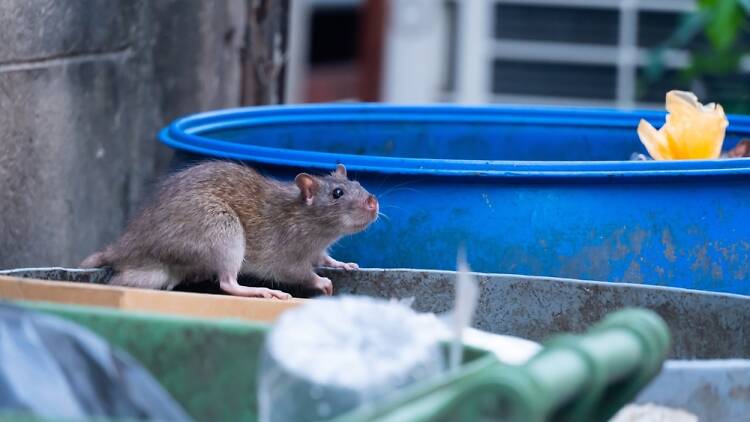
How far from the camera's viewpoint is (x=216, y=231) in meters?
2.55

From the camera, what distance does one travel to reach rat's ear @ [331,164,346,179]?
93.8 inches

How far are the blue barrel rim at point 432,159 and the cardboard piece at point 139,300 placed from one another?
620 millimetres

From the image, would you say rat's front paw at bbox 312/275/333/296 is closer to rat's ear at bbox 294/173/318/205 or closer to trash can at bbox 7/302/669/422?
rat's ear at bbox 294/173/318/205

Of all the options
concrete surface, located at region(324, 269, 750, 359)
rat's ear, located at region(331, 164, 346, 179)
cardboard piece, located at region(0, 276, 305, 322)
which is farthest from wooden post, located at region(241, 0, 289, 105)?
cardboard piece, located at region(0, 276, 305, 322)

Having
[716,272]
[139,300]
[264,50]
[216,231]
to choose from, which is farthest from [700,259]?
[264,50]

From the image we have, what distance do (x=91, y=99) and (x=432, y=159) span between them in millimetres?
1225

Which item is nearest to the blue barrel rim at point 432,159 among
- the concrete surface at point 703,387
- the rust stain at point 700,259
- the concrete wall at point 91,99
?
the rust stain at point 700,259

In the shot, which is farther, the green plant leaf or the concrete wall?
the green plant leaf

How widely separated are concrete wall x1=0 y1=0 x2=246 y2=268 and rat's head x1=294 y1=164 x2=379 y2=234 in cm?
69

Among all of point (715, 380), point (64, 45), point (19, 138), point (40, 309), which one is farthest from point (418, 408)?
point (64, 45)

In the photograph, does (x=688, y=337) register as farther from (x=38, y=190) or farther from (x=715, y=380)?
(x=38, y=190)

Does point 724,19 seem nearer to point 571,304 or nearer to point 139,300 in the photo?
point 571,304

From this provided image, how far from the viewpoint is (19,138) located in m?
2.90

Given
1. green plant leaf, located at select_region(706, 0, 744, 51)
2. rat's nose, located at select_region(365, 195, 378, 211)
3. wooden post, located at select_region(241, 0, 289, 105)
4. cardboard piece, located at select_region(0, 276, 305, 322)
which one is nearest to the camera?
cardboard piece, located at select_region(0, 276, 305, 322)
